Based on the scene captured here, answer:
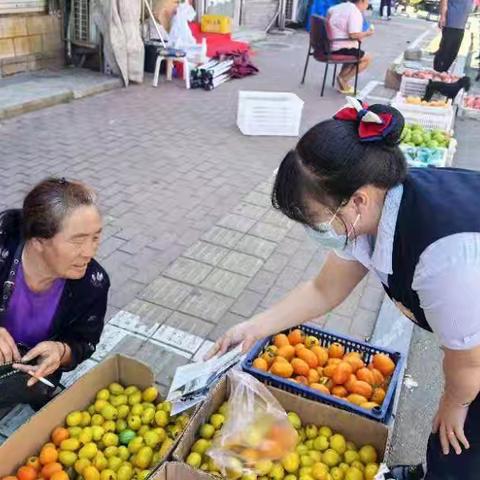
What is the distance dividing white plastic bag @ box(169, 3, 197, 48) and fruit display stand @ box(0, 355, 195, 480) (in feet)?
26.5

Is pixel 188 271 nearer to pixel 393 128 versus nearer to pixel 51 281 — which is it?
pixel 51 281

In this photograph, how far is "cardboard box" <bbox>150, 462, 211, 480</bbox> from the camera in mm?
2012

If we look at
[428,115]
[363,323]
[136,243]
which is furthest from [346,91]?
[363,323]

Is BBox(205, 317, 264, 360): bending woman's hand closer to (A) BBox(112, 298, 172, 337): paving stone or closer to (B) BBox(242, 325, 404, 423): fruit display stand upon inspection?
(B) BBox(242, 325, 404, 423): fruit display stand

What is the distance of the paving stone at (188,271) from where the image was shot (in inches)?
162

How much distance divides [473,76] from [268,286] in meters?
11.5

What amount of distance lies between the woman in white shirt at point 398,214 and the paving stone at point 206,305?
199cm

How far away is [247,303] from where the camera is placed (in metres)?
3.91

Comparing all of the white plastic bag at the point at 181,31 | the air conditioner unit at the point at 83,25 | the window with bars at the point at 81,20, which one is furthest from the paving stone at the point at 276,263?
the window with bars at the point at 81,20

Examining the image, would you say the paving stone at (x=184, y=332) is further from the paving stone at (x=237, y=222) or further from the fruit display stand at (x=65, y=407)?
the paving stone at (x=237, y=222)

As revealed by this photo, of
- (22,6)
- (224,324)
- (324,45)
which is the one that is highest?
(22,6)

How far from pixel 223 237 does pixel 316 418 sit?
2457mm

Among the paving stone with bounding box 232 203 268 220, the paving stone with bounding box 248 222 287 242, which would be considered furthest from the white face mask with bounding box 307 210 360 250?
the paving stone with bounding box 232 203 268 220

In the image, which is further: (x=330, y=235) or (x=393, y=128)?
(x=330, y=235)
